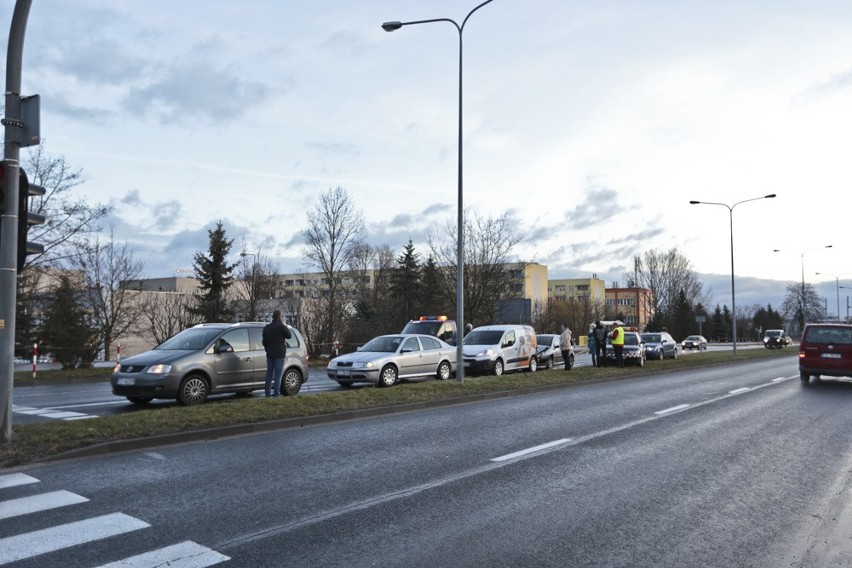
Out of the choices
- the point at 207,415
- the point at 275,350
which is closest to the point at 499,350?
the point at 275,350

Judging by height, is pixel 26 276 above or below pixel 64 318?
above

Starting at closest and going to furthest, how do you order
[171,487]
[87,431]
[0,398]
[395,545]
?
[395,545] → [171,487] → [0,398] → [87,431]

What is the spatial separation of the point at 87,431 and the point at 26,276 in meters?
19.9

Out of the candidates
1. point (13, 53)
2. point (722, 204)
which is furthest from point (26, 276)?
point (722, 204)

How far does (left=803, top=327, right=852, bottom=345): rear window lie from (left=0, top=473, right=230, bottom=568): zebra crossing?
65.7 feet

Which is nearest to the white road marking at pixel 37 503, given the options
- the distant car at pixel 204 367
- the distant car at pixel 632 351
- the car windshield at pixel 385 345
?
the distant car at pixel 204 367

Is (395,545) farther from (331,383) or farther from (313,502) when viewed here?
(331,383)

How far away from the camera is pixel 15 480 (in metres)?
6.93

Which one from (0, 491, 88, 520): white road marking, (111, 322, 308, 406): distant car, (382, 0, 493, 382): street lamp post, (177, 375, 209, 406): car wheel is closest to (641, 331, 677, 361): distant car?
(382, 0, 493, 382): street lamp post

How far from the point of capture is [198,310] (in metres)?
40.4

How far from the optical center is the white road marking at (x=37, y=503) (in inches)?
227

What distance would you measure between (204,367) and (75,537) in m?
8.54

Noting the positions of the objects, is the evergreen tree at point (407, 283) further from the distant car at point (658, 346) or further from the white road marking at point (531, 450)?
the white road marking at point (531, 450)

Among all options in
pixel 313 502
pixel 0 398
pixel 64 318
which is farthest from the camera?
pixel 64 318
